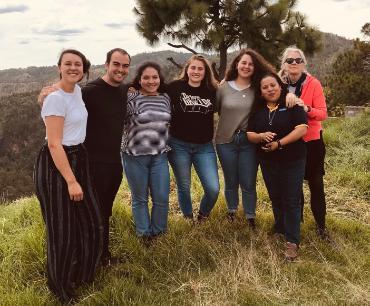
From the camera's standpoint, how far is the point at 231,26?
46.2 ft

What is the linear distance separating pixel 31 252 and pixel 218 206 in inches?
77.2

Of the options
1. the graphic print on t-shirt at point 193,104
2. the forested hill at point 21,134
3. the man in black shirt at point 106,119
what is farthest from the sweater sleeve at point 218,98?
the forested hill at point 21,134

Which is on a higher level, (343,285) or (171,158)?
(171,158)

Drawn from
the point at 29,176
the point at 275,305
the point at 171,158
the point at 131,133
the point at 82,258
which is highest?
the point at 131,133

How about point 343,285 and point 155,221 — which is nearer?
point 343,285

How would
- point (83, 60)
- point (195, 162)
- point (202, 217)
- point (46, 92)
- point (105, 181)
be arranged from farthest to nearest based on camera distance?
point (202, 217), point (195, 162), point (105, 181), point (83, 60), point (46, 92)

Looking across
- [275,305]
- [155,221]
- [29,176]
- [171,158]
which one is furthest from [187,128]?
[29,176]

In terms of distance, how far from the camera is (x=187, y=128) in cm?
381

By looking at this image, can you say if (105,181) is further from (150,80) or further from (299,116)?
(299,116)

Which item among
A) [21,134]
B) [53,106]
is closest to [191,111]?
[53,106]

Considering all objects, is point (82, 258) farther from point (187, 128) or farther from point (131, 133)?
point (187, 128)

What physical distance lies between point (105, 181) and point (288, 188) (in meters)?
1.50

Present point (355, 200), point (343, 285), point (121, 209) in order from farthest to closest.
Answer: point (355, 200) < point (121, 209) < point (343, 285)

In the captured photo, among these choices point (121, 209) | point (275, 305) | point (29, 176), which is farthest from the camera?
point (29, 176)
